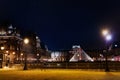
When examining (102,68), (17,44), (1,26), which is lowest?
(102,68)

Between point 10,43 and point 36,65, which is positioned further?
point 10,43

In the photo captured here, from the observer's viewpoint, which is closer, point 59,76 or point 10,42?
point 59,76

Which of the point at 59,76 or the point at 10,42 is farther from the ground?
the point at 10,42

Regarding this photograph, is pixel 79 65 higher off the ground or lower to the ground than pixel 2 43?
lower

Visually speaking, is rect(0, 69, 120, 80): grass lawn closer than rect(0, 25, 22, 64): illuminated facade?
Yes

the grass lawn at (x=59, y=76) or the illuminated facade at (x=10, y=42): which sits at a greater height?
the illuminated facade at (x=10, y=42)

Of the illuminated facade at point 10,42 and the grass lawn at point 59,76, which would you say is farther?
the illuminated facade at point 10,42

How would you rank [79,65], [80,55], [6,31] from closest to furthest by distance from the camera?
1. [79,65]
2. [80,55]
3. [6,31]

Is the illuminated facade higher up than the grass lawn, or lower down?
higher up

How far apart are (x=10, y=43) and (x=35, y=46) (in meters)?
49.8

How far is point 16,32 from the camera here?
15100 centimetres

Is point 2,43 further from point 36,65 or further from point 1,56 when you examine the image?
point 36,65

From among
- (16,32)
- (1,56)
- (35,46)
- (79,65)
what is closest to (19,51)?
(16,32)

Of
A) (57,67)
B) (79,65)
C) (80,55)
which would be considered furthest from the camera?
(80,55)
